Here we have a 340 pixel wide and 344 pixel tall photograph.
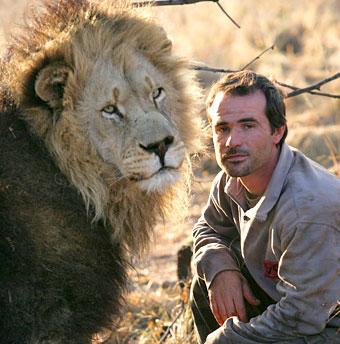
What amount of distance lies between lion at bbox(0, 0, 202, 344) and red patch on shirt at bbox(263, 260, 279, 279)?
1.91 feet

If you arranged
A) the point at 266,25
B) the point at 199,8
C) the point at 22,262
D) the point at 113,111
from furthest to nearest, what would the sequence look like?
1. the point at 199,8
2. the point at 266,25
3. the point at 113,111
4. the point at 22,262

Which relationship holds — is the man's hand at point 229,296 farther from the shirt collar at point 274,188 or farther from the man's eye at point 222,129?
the man's eye at point 222,129

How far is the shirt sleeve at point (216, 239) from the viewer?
14.5ft

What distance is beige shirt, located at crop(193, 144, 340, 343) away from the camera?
12.2 feet

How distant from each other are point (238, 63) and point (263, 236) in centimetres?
1048

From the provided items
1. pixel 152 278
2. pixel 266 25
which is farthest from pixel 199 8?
pixel 152 278

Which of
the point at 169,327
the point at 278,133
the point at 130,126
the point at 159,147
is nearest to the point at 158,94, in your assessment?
the point at 130,126

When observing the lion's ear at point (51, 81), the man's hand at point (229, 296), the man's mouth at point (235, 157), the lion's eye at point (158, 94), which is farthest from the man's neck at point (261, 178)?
the lion's ear at point (51, 81)

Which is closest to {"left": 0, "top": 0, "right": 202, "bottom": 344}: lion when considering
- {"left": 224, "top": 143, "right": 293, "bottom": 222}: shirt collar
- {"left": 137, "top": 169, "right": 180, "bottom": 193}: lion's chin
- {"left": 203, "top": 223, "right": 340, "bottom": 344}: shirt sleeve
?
{"left": 137, "top": 169, "right": 180, "bottom": 193}: lion's chin

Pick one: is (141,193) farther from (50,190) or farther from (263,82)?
(263,82)

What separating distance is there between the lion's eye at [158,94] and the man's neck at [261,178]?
2.03ft

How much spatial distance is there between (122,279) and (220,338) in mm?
713

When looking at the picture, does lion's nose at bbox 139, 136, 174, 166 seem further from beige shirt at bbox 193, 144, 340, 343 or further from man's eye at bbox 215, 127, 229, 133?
beige shirt at bbox 193, 144, 340, 343

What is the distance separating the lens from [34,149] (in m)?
4.21
